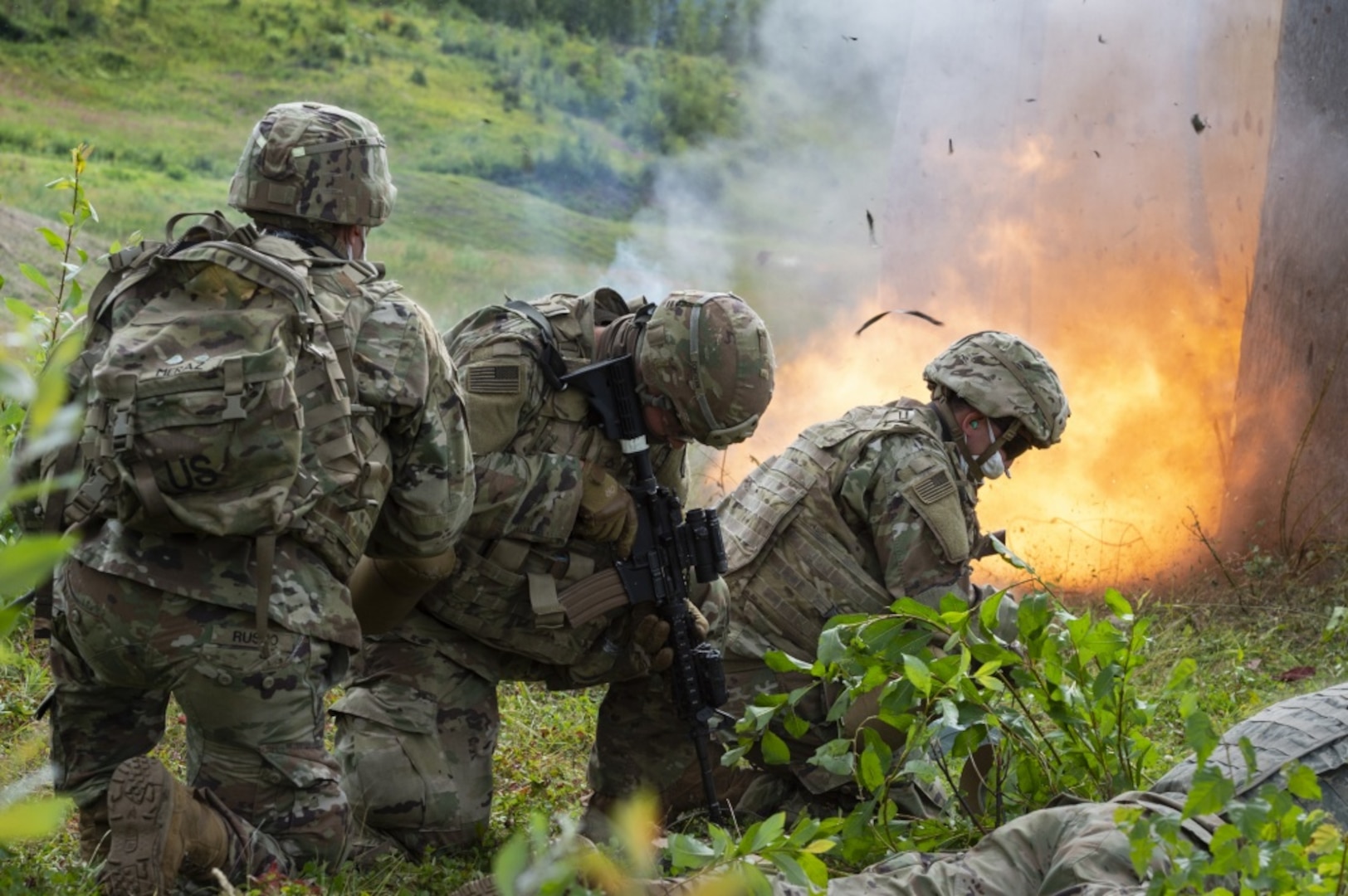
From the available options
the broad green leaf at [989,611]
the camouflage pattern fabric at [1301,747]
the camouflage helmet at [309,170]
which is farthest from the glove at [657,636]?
the camouflage pattern fabric at [1301,747]

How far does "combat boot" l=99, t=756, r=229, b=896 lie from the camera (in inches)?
121

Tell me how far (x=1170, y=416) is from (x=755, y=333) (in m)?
4.76

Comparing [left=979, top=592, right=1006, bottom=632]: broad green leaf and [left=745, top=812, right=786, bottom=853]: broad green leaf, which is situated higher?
[left=979, top=592, right=1006, bottom=632]: broad green leaf

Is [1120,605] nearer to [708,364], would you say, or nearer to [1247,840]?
[1247,840]

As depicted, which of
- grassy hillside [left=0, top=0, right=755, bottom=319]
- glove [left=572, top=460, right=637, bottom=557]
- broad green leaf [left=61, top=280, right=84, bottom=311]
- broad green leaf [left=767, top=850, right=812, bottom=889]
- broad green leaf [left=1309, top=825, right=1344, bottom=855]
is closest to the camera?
broad green leaf [left=1309, top=825, right=1344, bottom=855]

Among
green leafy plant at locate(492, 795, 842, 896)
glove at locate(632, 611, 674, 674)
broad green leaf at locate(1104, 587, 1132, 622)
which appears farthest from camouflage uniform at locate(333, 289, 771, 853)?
broad green leaf at locate(1104, 587, 1132, 622)

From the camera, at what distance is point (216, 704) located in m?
3.39

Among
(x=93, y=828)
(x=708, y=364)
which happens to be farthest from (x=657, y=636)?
(x=93, y=828)

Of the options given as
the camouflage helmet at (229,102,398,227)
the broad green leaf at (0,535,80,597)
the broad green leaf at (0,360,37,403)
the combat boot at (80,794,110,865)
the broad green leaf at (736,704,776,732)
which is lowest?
the combat boot at (80,794,110,865)

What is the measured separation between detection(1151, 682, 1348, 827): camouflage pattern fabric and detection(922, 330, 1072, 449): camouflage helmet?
2.15 meters

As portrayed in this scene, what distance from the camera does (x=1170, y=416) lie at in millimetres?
8547

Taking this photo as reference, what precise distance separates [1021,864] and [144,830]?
1.78 metres

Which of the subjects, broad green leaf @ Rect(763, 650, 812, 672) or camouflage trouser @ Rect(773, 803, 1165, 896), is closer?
camouflage trouser @ Rect(773, 803, 1165, 896)

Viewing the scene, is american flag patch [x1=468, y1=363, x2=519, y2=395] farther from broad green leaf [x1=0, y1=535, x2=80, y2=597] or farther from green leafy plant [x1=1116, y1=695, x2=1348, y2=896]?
broad green leaf [x1=0, y1=535, x2=80, y2=597]
